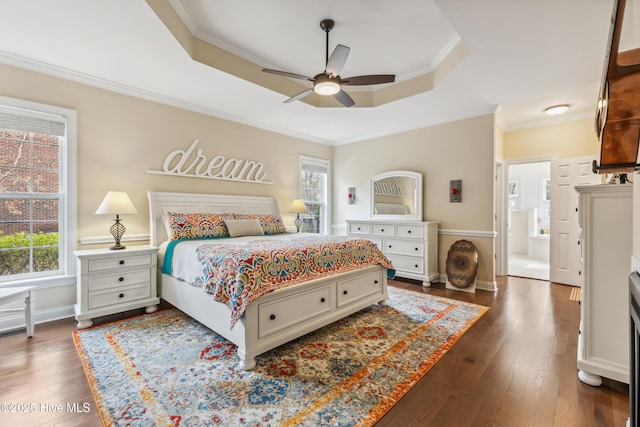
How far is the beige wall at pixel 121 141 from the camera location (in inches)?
121

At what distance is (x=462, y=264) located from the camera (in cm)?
429

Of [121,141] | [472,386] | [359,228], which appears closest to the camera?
[472,386]

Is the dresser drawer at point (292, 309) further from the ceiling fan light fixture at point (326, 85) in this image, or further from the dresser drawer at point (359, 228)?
the dresser drawer at point (359, 228)

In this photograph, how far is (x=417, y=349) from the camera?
8.11 ft

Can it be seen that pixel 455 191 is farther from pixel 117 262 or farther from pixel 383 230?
pixel 117 262

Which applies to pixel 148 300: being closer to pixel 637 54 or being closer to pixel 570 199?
pixel 637 54

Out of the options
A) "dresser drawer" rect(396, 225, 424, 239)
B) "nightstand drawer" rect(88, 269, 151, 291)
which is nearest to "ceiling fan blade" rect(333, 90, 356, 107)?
"dresser drawer" rect(396, 225, 424, 239)

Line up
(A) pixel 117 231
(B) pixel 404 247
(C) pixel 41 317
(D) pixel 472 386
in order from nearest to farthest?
(D) pixel 472 386 → (C) pixel 41 317 → (A) pixel 117 231 → (B) pixel 404 247

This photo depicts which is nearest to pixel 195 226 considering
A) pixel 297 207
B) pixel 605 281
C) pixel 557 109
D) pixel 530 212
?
pixel 297 207

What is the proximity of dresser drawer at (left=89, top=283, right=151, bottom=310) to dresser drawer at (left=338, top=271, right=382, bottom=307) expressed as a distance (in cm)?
222

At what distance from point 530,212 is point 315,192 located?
5825mm

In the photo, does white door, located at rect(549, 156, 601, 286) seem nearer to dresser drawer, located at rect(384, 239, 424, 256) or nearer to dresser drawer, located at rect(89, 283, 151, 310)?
dresser drawer, located at rect(384, 239, 424, 256)

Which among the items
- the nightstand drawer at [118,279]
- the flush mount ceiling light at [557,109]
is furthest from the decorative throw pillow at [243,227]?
the flush mount ceiling light at [557,109]

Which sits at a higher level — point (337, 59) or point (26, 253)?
point (337, 59)
